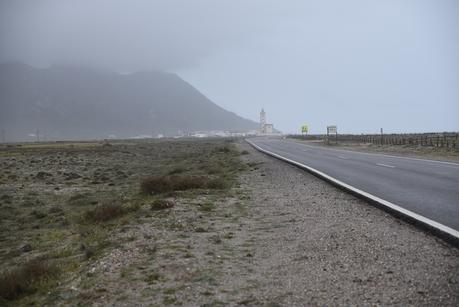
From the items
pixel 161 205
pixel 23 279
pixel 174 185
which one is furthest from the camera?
pixel 174 185

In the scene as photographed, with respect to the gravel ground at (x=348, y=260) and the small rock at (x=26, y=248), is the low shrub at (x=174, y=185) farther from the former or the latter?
the small rock at (x=26, y=248)

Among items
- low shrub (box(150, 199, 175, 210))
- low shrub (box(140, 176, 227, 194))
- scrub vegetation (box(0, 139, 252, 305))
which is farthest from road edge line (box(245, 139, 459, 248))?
low shrub (box(140, 176, 227, 194))

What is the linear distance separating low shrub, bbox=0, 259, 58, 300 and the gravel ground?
3418 millimetres

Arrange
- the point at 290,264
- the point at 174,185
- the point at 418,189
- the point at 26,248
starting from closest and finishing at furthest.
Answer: the point at 290,264 → the point at 26,248 → the point at 418,189 → the point at 174,185

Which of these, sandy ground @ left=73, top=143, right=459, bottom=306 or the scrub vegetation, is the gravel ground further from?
the scrub vegetation

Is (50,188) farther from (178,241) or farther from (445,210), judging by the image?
(445,210)

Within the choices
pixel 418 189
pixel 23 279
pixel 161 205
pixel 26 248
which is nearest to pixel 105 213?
pixel 161 205

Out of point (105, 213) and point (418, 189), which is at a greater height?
point (418, 189)

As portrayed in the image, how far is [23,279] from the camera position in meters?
6.97

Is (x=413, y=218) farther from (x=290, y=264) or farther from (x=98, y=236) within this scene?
(x=98, y=236)

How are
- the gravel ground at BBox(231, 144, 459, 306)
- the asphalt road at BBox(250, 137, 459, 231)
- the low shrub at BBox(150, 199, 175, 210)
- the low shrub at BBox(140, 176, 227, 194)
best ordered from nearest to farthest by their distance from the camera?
the gravel ground at BBox(231, 144, 459, 306) → the asphalt road at BBox(250, 137, 459, 231) → the low shrub at BBox(150, 199, 175, 210) → the low shrub at BBox(140, 176, 227, 194)

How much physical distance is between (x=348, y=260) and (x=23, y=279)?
4985 millimetres

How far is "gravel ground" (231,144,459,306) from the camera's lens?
5203 millimetres

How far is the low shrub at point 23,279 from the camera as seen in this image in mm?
6605
